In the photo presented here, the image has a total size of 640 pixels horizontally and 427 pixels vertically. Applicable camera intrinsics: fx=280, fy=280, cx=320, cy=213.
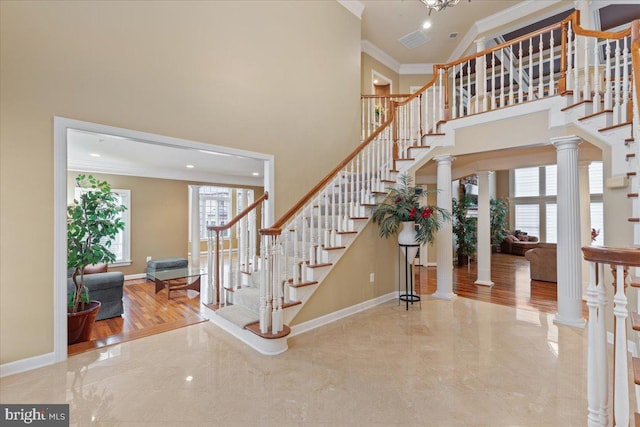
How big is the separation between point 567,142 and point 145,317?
19.4ft

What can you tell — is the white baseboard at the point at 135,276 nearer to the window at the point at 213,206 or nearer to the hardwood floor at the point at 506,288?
the window at the point at 213,206

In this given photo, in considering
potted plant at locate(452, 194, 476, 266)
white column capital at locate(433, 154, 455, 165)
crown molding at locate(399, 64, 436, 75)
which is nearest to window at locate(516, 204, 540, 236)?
potted plant at locate(452, 194, 476, 266)

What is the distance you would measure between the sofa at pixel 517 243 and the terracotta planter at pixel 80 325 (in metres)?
11.0

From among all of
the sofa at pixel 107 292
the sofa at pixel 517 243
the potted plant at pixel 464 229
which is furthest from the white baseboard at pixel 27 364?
the sofa at pixel 517 243

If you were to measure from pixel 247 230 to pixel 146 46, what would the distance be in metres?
2.22

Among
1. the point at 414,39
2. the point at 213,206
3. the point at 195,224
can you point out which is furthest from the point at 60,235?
the point at 213,206

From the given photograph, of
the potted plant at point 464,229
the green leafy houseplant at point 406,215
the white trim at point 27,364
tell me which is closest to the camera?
the white trim at point 27,364

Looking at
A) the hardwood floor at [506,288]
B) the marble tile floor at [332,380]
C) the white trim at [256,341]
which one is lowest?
the hardwood floor at [506,288]

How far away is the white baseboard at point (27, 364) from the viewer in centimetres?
221

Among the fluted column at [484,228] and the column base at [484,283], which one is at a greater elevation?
the fluted column at [484,228]

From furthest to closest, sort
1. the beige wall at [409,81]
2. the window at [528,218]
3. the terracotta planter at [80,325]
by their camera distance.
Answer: the window at [528,218]
the beige wall at [409,81]
the terracotta planter at [80,325]

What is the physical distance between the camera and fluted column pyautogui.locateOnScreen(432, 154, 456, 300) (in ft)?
14.5

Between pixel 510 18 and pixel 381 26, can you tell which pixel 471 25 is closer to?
pixel 510 18

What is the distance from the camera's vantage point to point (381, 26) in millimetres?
5637
